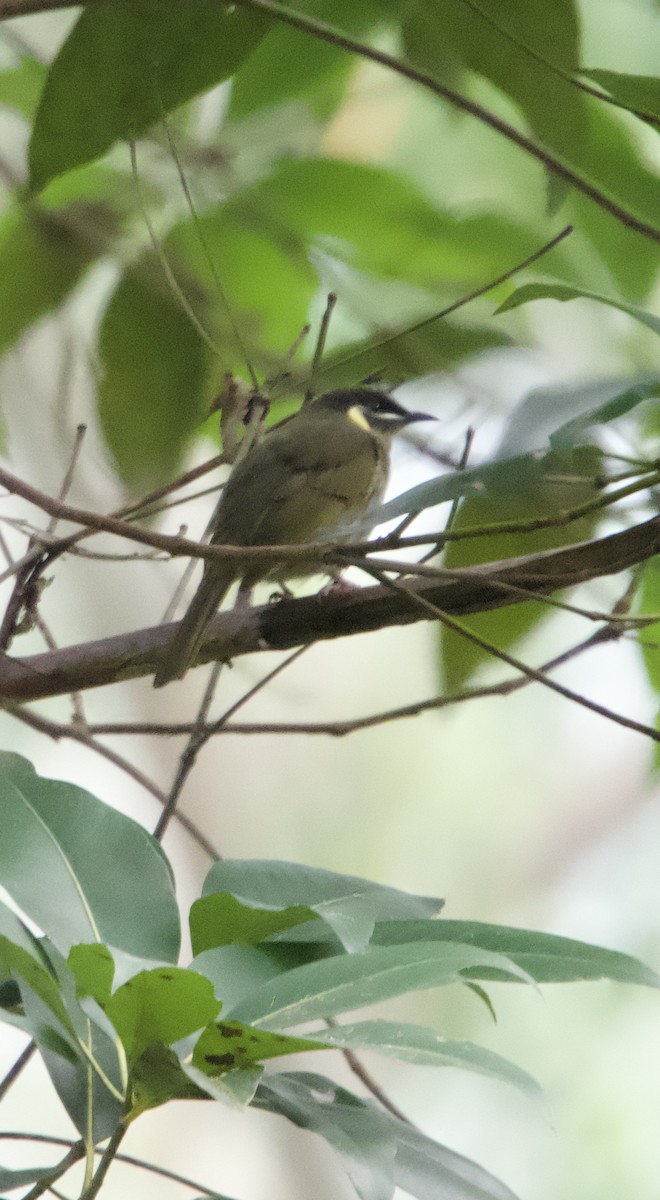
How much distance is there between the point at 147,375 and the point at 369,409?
147 cm

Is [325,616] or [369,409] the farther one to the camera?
[369,409]

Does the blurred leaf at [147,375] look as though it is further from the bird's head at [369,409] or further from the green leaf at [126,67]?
the bird's head at [369,409]

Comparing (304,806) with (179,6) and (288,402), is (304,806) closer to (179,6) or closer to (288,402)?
(288,402)

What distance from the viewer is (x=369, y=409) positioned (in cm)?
311

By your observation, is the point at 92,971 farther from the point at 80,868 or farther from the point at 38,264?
the point at 38,264

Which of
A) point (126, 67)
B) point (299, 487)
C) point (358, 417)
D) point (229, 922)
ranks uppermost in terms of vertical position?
point (358, 417)

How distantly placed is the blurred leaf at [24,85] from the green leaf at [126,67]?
1.11 feet

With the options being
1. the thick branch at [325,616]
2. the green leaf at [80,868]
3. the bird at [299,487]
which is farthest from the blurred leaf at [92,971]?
the bird at [299,487]

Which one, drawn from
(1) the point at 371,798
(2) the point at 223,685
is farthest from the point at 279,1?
(1) the point at 371,798

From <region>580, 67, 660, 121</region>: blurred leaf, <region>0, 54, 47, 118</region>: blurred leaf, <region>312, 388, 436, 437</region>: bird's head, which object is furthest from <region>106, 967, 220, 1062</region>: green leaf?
<region>312, 388, 436, 437</region>: bird's head

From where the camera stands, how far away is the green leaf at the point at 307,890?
3.65ft

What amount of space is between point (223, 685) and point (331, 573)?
2.24 metres

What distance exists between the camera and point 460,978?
94cm

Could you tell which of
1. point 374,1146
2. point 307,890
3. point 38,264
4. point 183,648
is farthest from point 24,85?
point 374,1146
